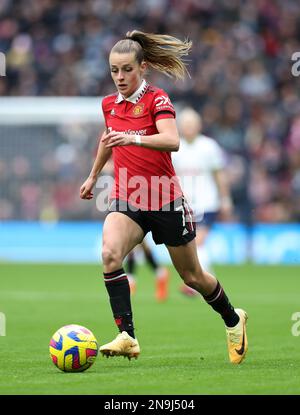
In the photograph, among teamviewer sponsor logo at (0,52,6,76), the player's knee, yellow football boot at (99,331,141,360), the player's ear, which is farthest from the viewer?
teamviewer sponsor logo at (0,52,6,76)

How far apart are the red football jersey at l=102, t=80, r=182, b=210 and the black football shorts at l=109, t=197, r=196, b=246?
0.04 meters

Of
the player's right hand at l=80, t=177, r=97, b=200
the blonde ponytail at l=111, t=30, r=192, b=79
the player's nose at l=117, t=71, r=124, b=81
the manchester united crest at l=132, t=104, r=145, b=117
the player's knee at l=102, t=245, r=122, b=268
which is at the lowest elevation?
the player's knee at l=102, t=245, r=122, b=268

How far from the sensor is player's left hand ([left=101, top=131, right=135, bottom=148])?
722 centimetres

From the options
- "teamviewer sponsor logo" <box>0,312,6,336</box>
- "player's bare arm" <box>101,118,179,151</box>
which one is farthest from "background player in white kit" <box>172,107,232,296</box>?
"player's bare arm" <box>101,118,179,151</box>

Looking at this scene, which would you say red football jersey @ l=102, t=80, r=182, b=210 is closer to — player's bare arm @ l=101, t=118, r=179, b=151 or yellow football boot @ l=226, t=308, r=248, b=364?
player's bare arm @ l=101, t=118, r=179, b=151

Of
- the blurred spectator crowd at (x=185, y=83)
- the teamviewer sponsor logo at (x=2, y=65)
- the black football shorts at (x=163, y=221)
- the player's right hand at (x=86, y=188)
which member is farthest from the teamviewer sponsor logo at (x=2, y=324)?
the teamviewer sponsor logo at (x=2, y=65)

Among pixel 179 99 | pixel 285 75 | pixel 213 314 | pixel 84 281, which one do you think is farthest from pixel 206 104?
pixel 213 314

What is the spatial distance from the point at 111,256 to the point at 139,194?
53 centimetres

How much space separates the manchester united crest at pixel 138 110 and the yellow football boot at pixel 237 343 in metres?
1.79

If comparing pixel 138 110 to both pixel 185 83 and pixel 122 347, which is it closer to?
pixel 122 347

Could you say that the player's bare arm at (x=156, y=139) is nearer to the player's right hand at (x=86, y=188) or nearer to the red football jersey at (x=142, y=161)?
the red football jersey at (x=142, y=161)

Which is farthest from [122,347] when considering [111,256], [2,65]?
[2,65]

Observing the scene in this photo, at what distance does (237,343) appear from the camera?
26.0ft

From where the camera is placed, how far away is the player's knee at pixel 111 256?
7.60 metres
